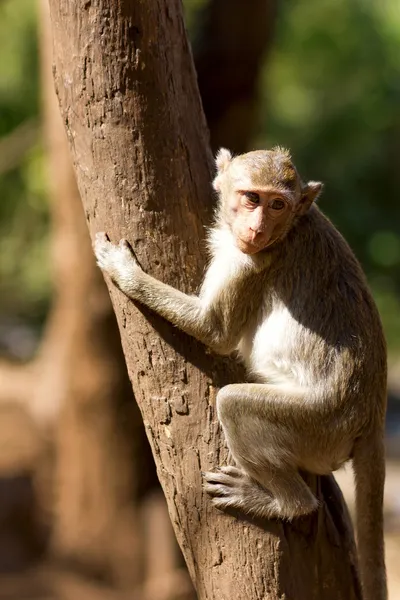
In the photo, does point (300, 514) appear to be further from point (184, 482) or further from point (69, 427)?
point (69, 427)

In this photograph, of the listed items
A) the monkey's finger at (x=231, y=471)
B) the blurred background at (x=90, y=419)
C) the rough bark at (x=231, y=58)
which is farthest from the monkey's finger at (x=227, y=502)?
the rough bark at (x=231, y=58)

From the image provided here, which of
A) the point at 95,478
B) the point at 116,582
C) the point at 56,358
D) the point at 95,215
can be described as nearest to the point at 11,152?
the point at 56,358

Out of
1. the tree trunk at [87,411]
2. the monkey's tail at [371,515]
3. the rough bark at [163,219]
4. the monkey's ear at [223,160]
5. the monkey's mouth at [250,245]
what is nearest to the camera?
the rough bark at [163,219]

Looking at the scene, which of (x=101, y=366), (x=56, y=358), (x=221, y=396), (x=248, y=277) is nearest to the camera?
(x=221, y=396)

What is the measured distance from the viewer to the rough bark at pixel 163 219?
414 cm

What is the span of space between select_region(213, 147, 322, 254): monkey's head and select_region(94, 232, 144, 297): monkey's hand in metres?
0.51

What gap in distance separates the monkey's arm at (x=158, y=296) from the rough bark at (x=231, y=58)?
5.92m

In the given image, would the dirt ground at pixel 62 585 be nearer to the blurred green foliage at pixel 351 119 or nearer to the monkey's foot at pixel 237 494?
the blurred green foliage at pixel 351 119

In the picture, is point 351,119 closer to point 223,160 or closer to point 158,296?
point 223,160

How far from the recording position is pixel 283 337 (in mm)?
4477

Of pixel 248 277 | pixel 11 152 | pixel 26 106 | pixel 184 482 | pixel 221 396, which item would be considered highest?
pixel 26 106

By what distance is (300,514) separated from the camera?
427cm

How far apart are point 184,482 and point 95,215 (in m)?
1.31

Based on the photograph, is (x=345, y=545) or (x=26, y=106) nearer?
(x=345, y=545)
